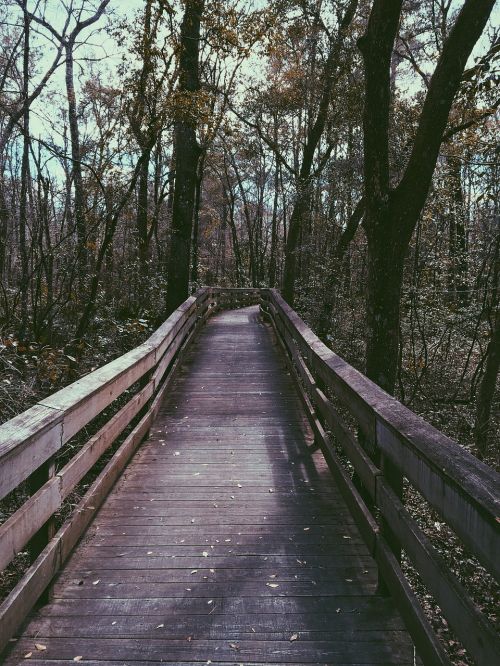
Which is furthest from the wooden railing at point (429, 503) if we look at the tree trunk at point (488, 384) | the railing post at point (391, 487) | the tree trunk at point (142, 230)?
the tree trunk at point (142, 230)

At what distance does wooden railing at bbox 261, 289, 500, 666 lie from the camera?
70.0 inches

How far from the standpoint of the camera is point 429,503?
2344 millimetres

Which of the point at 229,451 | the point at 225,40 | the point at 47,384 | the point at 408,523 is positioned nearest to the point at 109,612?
the point at 408,523

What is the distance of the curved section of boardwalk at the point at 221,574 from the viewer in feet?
8.32

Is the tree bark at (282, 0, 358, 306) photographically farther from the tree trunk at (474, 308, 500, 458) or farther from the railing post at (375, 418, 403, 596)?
the railing post at (375, 418, 403, 596)

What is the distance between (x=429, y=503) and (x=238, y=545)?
159 centimetres

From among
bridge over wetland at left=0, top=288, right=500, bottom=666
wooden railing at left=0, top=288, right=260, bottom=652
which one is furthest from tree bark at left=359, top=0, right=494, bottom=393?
wooden railing at left=0, top=288, right=260, bottom=652

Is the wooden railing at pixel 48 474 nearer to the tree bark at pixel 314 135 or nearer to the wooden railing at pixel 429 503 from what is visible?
the wooden railing at pixel 429 503

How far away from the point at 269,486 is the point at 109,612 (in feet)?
6.53

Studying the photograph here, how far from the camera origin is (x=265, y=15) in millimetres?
13344

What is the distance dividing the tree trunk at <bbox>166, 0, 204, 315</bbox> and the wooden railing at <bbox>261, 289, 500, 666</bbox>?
30.0ft

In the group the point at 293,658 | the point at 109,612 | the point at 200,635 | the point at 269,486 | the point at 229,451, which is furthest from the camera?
the point at 229,451

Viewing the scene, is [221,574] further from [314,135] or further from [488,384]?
[314,135]

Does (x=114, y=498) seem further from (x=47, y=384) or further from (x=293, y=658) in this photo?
(x=47, y=384)
